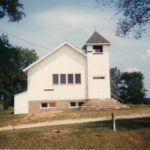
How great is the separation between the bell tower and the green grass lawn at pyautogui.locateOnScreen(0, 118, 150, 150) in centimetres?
2211

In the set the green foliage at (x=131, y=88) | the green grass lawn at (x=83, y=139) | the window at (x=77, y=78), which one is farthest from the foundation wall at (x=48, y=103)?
the green foliage at (x=131, y=88)

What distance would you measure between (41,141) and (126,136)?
438cm

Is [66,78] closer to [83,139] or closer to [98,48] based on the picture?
[98,48]

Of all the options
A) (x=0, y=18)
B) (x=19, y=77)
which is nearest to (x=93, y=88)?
(x=0, y=18)

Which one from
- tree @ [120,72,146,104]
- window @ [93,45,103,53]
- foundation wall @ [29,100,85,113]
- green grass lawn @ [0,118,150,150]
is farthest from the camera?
tree @ [120,72,146,104]

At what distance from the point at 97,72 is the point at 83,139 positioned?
25303 millimetres

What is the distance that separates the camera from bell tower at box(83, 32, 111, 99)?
44.8m

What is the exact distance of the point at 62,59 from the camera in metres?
45.8

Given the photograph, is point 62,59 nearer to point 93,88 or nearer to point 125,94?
point 93,88

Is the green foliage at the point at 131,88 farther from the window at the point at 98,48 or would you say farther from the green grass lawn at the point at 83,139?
the green grass lawn at the point at 83,139

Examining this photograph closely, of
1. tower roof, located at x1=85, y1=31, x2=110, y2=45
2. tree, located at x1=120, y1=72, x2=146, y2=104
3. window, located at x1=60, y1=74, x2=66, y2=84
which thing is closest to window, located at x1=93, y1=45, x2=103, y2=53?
tower roof, located at x1=85, y1=31, x2=110, y2=45

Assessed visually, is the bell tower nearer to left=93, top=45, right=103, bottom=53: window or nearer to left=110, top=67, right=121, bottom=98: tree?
left=93, top=45, right=103, bottom=53: window

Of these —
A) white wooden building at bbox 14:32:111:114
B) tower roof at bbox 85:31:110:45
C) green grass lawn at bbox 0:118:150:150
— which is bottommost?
green grass lawn at bbox 0:118:150:150

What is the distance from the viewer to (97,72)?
45031mm
